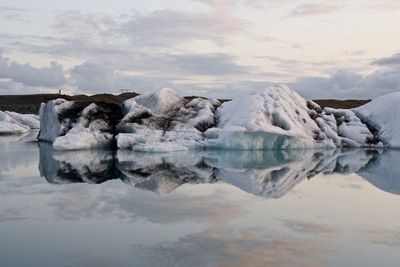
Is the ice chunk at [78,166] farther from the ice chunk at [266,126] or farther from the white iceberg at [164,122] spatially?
the ice chunk at [266,126]

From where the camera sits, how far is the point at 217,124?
57.6ft

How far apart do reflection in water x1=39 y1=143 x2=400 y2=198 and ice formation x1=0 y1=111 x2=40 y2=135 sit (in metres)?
16.3

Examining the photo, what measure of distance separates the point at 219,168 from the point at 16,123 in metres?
26.1

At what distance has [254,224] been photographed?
6246 millimetres

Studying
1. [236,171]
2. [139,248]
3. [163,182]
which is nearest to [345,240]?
[139,248]

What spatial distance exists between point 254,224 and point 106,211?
76.6 inches

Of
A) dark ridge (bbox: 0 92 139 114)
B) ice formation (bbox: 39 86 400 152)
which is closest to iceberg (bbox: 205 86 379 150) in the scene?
ice formation (bbox: 39 86 400 152)

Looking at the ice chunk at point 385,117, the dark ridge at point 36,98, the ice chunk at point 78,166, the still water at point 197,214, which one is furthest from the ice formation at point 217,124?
the dark ridge at point 36,98

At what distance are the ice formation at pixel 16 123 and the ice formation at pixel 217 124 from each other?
10.5m

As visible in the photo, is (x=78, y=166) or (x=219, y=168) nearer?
(x=219, y=168)

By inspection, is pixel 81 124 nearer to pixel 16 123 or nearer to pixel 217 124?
pixel 217 124

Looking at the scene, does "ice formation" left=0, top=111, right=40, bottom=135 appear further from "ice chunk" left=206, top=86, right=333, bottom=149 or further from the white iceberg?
"ice chunk" left=206, top=86, right=333, bottom=149

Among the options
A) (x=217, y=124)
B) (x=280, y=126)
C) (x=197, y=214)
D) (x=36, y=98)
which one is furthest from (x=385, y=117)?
(x=36, y=98)

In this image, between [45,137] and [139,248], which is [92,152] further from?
[139,248]
